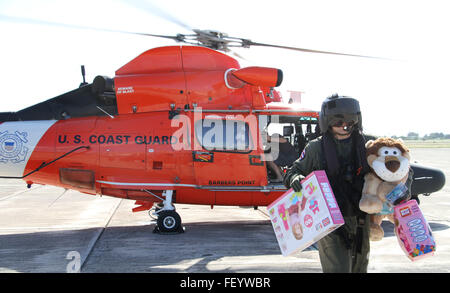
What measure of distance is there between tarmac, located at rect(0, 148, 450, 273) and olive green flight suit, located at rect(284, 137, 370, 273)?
1.69 meters

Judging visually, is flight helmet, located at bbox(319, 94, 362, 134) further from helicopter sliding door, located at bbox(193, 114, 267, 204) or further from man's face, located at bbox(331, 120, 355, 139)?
helicopter sliding door, located at bbox(193, 114, 267, 204)

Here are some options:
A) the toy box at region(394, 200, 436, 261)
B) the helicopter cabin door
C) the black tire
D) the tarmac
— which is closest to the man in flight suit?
the toy box at region(394, 200, 436, 261)

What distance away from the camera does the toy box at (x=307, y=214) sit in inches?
131

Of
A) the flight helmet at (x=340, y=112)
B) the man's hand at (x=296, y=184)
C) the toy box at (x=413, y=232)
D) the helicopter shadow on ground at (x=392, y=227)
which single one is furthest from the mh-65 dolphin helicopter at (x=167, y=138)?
the toy box at (x=413, y=232)

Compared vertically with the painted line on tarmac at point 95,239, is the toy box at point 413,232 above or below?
above

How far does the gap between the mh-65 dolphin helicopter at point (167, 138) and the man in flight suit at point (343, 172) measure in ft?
12.2

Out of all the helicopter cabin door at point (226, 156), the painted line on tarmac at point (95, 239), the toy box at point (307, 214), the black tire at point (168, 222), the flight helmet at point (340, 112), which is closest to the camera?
the toy box at point (307, 214)

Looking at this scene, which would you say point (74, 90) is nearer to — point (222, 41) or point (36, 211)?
point (222, 41)

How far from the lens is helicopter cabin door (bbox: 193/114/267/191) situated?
7539 millimetres

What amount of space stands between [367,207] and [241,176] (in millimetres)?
4115

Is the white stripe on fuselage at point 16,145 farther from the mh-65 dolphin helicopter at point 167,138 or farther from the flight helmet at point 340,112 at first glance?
the flight helmet at point 340,112

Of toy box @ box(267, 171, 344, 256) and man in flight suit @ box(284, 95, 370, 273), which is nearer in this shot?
toy box @ box(267, 171, 344, 256)

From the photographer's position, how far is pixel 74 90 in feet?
26.3

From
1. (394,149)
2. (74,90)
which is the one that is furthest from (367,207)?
(74,90)
